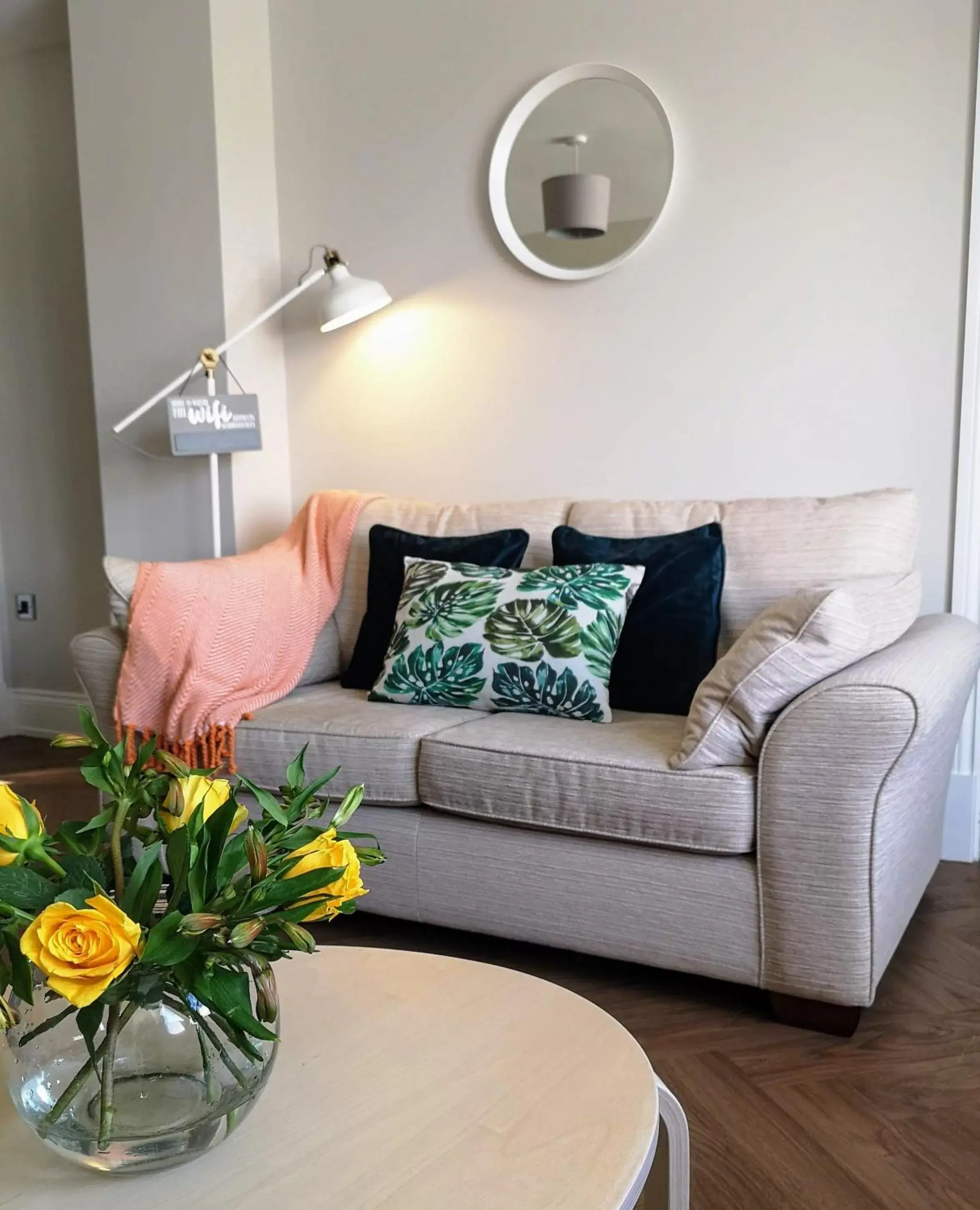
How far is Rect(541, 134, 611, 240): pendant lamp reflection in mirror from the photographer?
2865 millimetres

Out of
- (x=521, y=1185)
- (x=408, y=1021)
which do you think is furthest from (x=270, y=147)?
(x=521, y=1185)

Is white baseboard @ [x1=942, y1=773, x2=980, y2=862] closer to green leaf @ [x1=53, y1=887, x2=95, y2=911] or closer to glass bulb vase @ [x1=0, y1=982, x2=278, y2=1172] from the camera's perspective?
glass bulb vase @ [x1=0, y1=982, x2=278, y2=1172]

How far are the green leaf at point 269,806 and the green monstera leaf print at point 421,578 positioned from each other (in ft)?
5.26

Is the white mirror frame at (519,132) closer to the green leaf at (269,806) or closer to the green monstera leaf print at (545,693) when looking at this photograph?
the green monstera leaf print at (545,693)

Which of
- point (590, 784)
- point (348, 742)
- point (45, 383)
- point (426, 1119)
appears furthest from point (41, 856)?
point (45, 383)

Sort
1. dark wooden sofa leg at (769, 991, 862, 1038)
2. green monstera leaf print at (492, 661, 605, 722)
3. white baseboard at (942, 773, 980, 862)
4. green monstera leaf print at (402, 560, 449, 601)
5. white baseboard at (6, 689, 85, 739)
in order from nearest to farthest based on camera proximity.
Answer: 1. dark wooden sofa leg at (769, 991, 862, 1038)
2. green monstera leaf print at (492, 661, 605, 722)
3. green monstera leaf print at (402, 560, 449, 601)
4. white baseboard at (942, 773, 980, 862)
5. white baseboard at (6, 689, 85, 739)

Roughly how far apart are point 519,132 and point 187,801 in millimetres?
2576

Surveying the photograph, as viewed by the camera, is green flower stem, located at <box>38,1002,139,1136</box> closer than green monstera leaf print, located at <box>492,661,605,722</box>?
Yes

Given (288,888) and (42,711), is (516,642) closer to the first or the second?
(288,888)

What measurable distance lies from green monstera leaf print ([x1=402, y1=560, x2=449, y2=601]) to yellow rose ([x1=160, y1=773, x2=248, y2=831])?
1.60m

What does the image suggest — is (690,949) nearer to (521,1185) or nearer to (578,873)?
(578,873)

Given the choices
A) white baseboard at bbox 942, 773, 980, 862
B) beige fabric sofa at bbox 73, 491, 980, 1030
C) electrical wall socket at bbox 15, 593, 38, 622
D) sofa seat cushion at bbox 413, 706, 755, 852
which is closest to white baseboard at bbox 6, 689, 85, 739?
electrical wall socket at bbox 15, 593, 38, 622

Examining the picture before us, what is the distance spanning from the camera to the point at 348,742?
2176 mm

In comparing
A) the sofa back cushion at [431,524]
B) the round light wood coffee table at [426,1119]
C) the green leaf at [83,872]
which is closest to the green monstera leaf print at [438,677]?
the sofa back cushion at [431,524]
